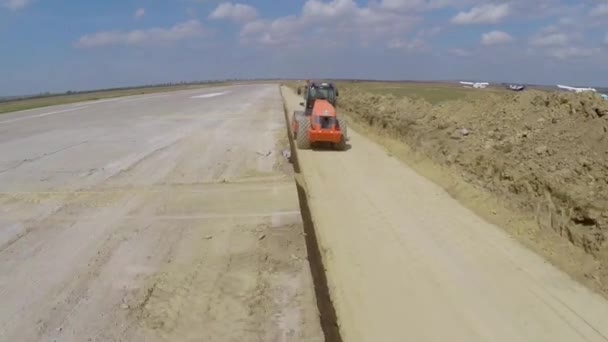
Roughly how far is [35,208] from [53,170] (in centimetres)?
375

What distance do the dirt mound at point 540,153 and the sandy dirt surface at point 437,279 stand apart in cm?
88

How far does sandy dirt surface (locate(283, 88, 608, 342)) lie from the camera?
5648 millimetres

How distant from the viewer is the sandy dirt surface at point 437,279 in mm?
5648

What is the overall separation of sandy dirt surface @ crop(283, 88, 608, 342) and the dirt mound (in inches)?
34.7

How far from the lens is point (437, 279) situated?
270 inches

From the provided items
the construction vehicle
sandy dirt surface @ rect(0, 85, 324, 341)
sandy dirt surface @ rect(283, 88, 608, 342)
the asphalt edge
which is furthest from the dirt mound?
sandy dirt surface @ rect(0, 85, 324, 341)

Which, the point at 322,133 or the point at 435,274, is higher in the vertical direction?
the point at 322,133

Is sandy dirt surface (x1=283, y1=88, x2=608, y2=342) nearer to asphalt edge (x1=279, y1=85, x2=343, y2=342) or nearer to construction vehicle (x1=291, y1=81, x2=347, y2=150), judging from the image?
asphalt edge (x1=279, y1=85, x2=343, y2=342)

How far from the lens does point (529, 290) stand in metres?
6.57

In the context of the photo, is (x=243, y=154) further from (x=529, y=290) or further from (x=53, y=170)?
(x=529, y=290)

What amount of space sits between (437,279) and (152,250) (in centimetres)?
402

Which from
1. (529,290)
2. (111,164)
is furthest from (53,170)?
(529,290)

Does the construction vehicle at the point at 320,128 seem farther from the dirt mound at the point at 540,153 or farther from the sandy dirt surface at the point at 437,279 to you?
the sandy dirt surface at the point at 437,279

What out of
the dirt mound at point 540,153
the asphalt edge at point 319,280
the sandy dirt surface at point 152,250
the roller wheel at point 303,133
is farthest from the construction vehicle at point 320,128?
the asphalt edge at point 319,280
